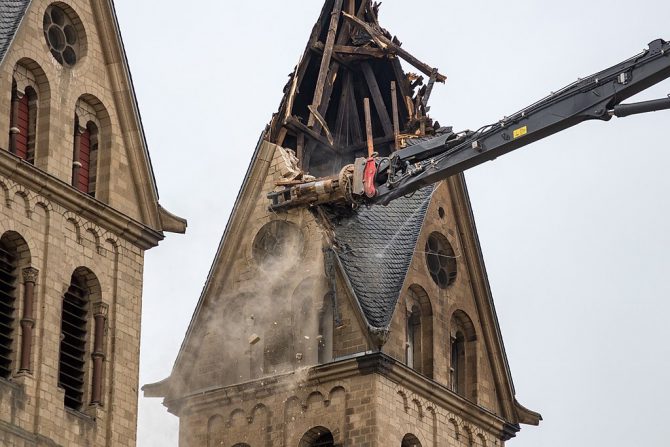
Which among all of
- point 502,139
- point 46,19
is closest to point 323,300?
point 502,139

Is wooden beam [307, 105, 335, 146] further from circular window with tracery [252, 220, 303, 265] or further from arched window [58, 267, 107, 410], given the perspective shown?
arched window [58, 267, 107, 410]

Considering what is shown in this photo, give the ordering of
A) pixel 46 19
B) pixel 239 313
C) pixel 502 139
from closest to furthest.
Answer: pixel 46 19 → pixel 502 139 → pixel 239 313

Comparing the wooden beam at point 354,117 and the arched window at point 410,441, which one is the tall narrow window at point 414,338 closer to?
the arched window at point 410,441

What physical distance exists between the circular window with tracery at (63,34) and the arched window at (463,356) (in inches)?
678

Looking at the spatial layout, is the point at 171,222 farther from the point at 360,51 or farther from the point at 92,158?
the point at 360,51

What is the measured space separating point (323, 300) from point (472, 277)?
6577 mm

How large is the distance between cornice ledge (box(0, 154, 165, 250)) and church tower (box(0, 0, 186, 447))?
33 millimetres

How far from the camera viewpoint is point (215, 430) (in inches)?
2884

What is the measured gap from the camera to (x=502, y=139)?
69062mm

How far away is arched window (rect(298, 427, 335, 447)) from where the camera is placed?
71500 mm

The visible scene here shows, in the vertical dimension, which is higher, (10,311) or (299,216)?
(299,216)

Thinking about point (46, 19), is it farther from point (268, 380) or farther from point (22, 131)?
point (268, 380)

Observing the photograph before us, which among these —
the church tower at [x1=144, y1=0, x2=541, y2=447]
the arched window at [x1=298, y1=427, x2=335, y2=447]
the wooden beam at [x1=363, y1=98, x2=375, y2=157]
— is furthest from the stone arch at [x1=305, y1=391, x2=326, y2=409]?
the wooden beam at [x1=363, y1=98, x2=375, y2=157]

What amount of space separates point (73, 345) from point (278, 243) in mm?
15054
